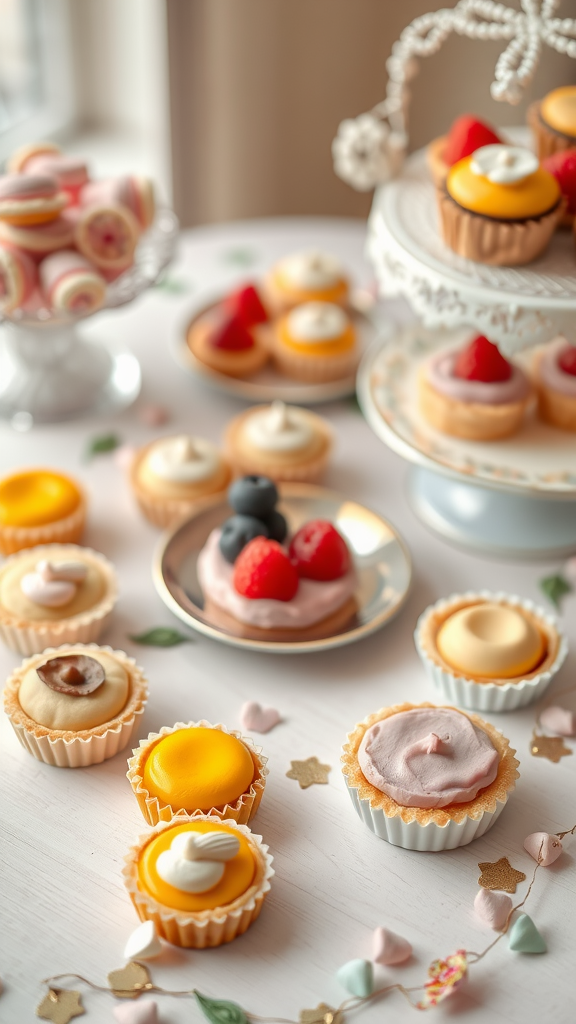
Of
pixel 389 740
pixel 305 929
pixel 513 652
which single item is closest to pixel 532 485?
pixel 513 652

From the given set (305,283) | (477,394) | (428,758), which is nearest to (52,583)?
(428,758)

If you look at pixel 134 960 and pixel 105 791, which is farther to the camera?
pixel 105 791

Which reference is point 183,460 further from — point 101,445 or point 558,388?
point 558,388

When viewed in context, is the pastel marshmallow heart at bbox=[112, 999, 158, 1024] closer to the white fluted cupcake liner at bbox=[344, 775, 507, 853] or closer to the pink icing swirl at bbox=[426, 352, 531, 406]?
the white fluted cupcake liner at bbox=[344, 775, 507, 853]

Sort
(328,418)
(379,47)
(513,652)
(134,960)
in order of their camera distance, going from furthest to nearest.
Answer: (379,47) < (328,418) < (513,652) < (134,960)

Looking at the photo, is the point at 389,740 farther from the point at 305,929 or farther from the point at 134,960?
the point at 134,960

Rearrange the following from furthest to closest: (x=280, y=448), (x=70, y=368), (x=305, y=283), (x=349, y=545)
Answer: (x=305, y=283), (x=70, y=368), (x=280, y=448), (x=349, y=545)

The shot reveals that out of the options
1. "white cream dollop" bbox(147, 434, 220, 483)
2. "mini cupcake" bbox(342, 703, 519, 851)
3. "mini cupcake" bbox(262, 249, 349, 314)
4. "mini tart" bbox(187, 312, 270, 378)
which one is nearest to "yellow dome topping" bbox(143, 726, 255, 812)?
"mini cupcake" bbox(342, 703, 519, 851)
